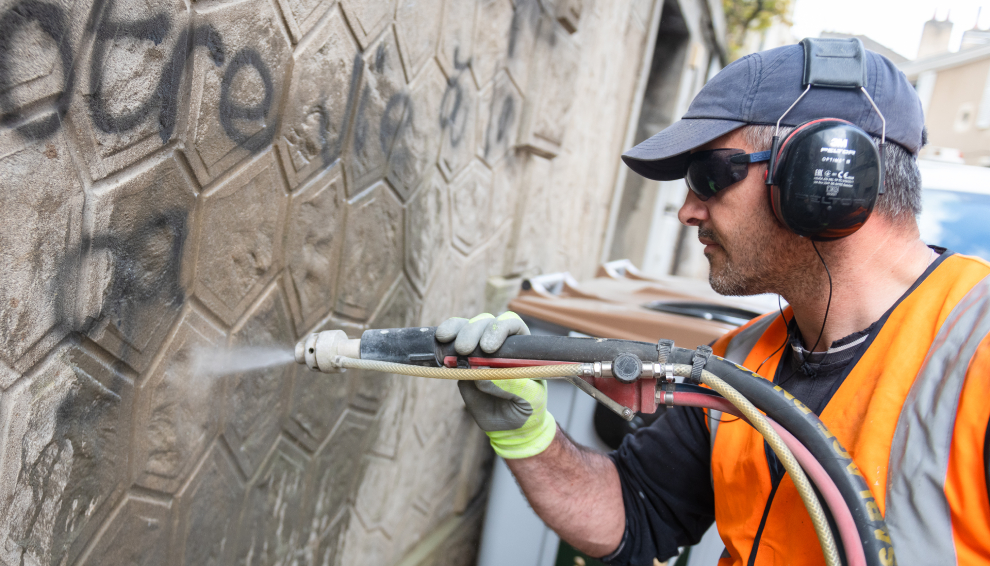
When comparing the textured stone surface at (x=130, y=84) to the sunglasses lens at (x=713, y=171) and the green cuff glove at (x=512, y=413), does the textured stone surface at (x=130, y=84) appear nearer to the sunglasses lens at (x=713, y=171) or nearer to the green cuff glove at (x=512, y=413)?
the green cuff glove at (x=512, y=413)

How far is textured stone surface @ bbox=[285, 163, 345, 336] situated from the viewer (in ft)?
5.18

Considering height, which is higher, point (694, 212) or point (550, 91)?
point (550, 91)

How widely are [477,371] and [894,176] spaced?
972mm

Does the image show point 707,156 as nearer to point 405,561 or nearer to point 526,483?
point 526,483

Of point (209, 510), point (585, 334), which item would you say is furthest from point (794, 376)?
point (209, 510)

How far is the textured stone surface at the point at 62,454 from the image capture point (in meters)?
0.99

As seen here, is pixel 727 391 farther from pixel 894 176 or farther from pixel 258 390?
pixel 258 390

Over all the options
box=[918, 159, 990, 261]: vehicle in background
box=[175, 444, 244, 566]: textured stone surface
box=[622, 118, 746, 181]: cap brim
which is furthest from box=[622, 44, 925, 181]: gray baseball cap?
box=[918, 159, 990, 261]: vehicle in background

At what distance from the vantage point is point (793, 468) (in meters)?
0.98

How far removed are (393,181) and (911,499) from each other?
1531 mm

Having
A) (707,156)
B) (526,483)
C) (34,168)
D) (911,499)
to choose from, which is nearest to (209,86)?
(34,168)

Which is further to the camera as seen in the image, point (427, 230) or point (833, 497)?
point (427, 230)

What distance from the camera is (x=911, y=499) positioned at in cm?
103

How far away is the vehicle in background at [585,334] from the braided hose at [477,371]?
1164 millimetres
